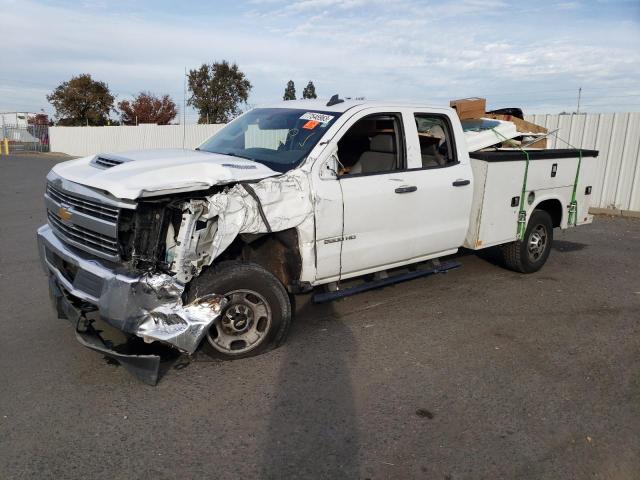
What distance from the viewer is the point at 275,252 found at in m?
4.73

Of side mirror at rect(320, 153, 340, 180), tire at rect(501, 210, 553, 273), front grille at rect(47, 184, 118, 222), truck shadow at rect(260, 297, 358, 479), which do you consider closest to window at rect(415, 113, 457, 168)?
side mirror at rect(320, 153, 340, 180)

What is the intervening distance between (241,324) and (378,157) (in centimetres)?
229

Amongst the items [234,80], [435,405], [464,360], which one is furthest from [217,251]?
[234,80]

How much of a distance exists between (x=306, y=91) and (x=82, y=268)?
4998 cm

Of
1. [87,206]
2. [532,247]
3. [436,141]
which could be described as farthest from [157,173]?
[532,247]

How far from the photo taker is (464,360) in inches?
177

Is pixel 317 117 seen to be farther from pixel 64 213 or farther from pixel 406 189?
pixel 64 213

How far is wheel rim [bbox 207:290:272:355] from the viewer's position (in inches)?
164

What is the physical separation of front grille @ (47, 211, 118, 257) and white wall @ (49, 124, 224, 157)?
688 inches

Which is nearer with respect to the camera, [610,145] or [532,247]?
→ [532,247]

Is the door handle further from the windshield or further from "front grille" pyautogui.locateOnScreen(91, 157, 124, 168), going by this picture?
"front grille" pyautogui.locateOnScreen(91, 157, 124, 168)

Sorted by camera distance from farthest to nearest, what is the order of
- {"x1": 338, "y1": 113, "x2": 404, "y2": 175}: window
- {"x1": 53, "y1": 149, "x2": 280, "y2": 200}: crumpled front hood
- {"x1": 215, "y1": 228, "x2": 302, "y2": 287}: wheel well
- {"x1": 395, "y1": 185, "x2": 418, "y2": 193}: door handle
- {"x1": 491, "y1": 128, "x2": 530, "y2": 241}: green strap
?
{"x1": 491, "y1": 128, "x2": 530, "y2": 241}: green strap
{"x1": 338, "y1": 113, "x2": 404, "y2": 175}: window
{"x1": 395, "y1": 185, "x2": 418, "y2": 193}: door handle
{"x1": 215, "y1": 228, "x2": 302, "y2": 287}: wheel well
{"x1": 53, "y1": 149, "x2": 280, "y2": 200}: crumpled front hood

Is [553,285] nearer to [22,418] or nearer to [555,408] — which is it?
[555,408]

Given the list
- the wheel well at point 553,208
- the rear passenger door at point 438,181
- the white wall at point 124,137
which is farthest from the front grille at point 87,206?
the white wall at point 124,137
